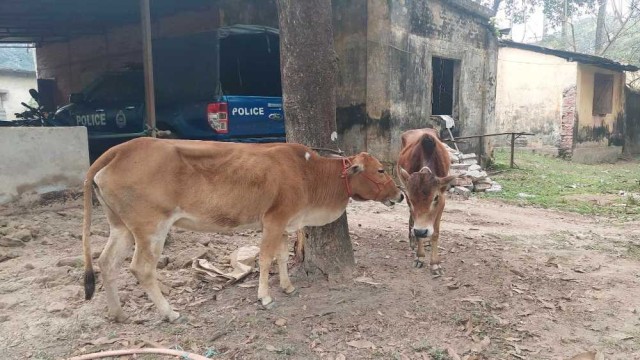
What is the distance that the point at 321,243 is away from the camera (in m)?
4.71

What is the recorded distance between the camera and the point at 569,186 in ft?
37.5

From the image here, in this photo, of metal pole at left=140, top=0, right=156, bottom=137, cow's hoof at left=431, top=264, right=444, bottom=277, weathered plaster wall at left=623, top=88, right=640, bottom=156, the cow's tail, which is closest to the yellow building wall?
weathered plaster wall at left=623, top=88, right=640, bottom=156

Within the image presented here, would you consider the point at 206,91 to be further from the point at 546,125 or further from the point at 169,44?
the point at 546,125

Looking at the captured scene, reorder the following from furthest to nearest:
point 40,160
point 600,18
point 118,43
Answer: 1. point 600,18
2. point 118,43
3. point 40,160

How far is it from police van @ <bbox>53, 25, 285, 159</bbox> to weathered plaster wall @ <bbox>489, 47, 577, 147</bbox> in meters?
11.2

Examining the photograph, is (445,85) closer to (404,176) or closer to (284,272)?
(404,176)

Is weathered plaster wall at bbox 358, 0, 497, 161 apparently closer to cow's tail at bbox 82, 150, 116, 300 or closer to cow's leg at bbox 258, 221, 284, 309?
cow's leg at bbox 258, 221, 284, 309

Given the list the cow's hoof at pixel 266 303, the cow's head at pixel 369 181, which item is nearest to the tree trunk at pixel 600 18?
the cow's head at pixel 369 181

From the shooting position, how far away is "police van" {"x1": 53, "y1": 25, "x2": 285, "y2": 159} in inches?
298

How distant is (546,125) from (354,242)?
47.7ft

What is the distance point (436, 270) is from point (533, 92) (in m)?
15.2

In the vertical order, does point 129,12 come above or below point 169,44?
above

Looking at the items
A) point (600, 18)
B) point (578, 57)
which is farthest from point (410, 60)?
point (600, 18)

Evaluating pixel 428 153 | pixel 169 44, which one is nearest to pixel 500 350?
pixel 428 153
